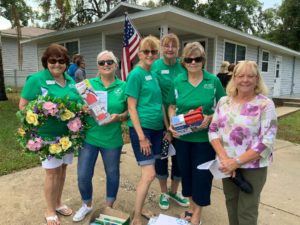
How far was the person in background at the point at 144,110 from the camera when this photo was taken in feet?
8.56

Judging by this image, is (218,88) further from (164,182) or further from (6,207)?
(6,207)

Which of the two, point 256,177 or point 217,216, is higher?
point 256,177

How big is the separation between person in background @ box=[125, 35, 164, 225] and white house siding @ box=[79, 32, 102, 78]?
31.3ft

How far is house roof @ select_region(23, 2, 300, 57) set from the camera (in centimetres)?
882

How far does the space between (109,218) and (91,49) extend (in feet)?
34.4

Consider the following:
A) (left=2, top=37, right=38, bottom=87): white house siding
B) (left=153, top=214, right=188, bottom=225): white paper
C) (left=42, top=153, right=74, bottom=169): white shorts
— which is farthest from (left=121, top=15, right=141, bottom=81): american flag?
(left=2, top=37, right=38, bottom=87): white house siding

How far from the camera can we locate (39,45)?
16.1 meters

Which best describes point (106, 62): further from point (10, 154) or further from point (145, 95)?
point (10, 154)

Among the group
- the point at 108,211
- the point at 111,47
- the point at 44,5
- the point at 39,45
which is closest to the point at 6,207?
the point at 108,211

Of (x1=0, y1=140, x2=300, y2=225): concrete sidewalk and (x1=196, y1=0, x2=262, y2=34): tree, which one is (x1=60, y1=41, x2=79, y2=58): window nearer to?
(x1=0, y1=140, x2=300, y2=225): concrete sidewalk

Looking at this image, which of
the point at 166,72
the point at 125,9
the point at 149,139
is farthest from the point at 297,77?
the point at 149,139

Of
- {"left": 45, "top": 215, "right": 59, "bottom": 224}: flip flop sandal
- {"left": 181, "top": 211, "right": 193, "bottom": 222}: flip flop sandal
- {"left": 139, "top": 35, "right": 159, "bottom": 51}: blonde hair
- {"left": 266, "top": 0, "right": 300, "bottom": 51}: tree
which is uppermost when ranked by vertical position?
{"left": 266, "top": 0, "right": 300, "bottom": 51}: tree

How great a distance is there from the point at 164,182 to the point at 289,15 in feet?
93.0

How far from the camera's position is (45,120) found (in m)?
2.59
